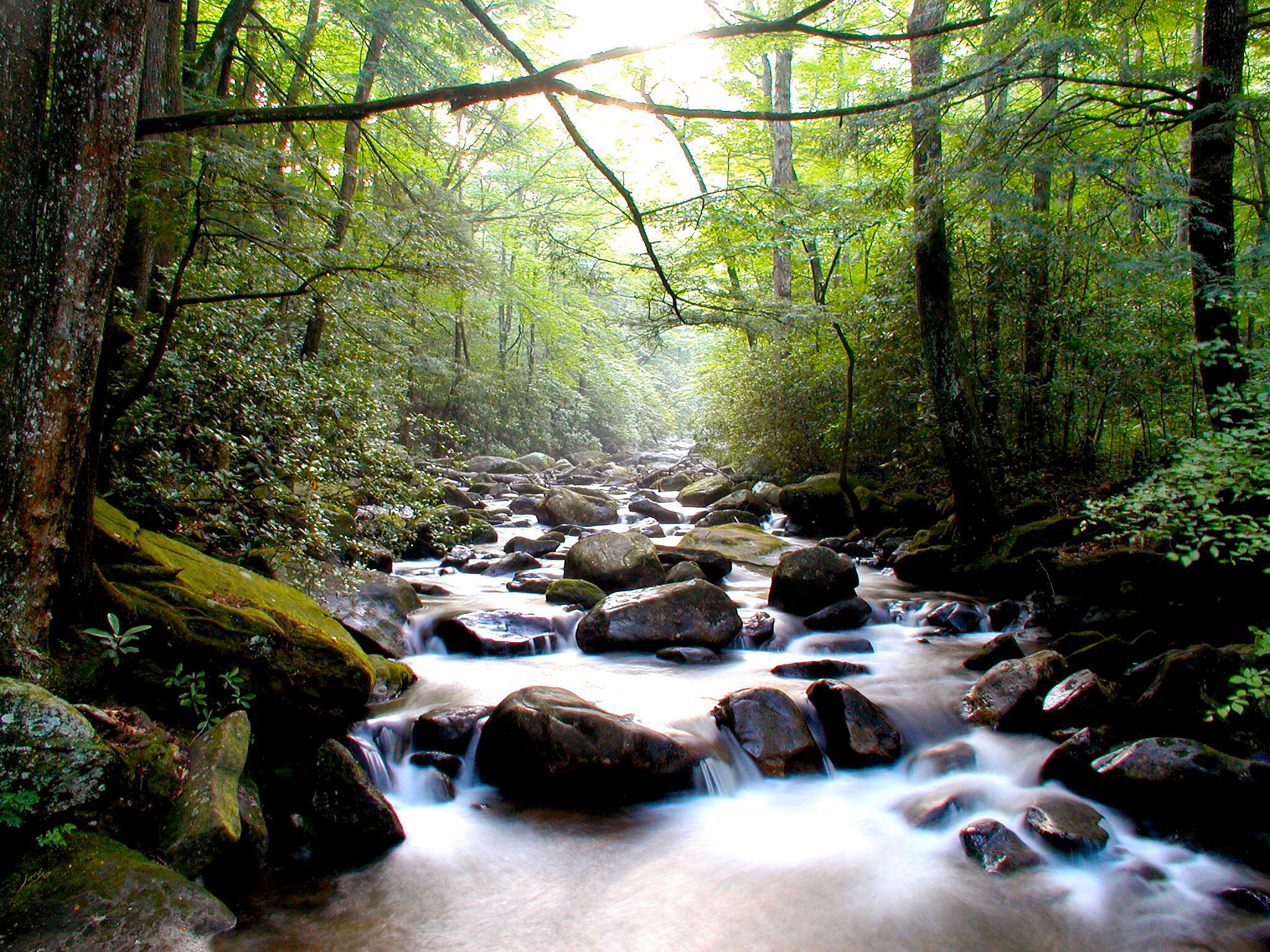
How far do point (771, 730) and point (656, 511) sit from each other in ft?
35.9

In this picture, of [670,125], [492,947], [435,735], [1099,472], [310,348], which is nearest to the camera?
[492,947]

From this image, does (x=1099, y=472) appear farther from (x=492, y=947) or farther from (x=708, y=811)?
(x=492, y=947)

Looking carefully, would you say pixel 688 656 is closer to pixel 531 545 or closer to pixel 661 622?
pixel 661 622

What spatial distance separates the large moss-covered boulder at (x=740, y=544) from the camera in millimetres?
10703

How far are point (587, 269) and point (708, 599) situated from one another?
3638 mm

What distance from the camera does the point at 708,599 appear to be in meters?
7.19

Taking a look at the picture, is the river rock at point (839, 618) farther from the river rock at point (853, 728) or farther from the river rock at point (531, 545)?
the river rock at point (531, 545)

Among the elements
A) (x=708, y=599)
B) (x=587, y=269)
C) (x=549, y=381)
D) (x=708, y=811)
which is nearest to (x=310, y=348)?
(x=587, y=269)

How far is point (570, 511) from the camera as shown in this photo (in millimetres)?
14930

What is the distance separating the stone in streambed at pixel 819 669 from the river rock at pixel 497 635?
7.78 feet

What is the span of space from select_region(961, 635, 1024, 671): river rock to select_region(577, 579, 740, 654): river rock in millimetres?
2237

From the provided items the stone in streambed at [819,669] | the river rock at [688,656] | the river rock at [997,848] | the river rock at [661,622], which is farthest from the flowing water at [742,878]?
the river rock at [661,622]

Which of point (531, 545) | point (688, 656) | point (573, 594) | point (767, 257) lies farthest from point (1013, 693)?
point (531, 545)

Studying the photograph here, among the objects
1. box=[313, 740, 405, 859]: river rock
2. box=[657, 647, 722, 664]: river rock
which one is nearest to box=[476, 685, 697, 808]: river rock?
box=[313, 740, 405, 859]: river rock
